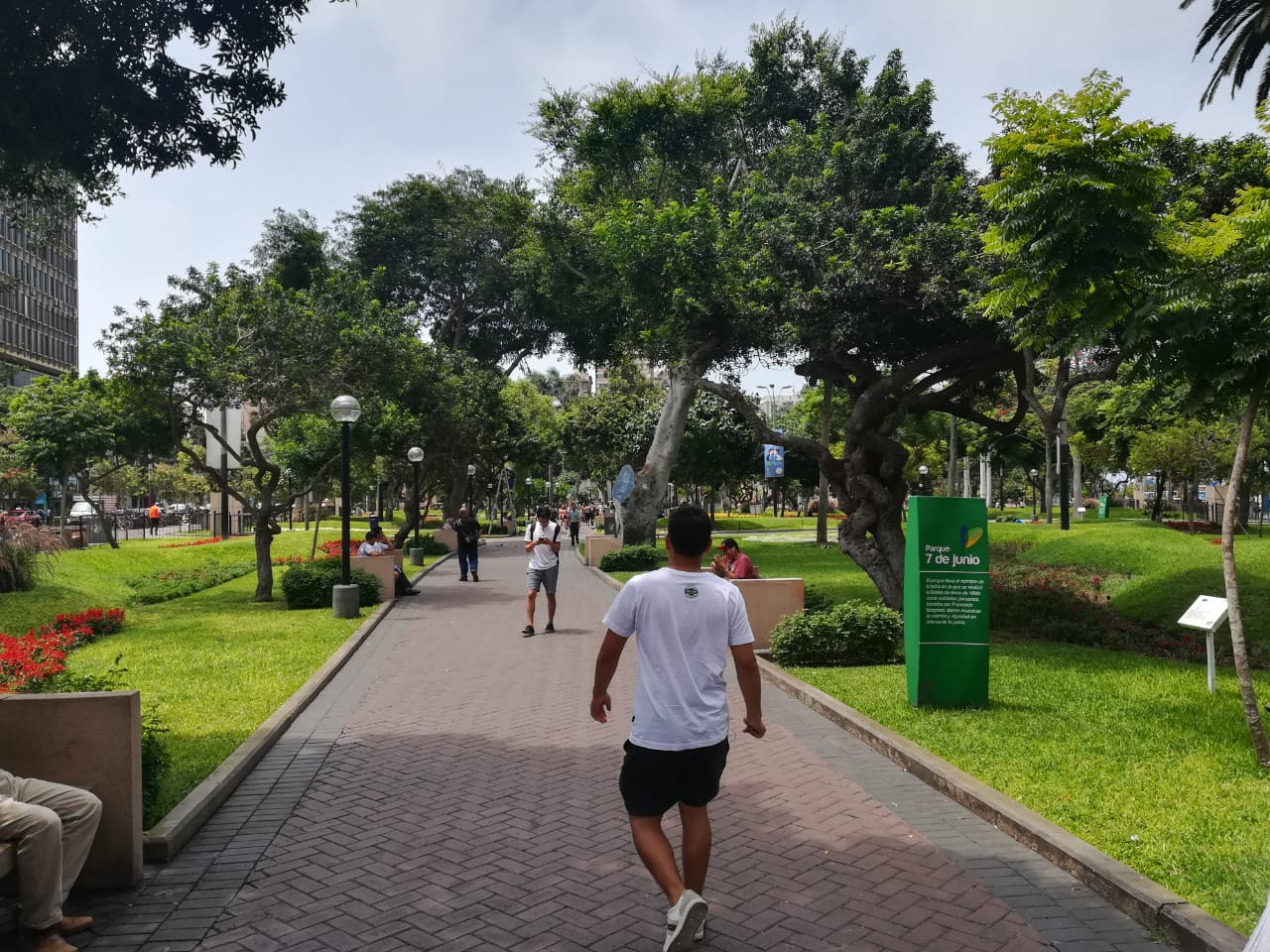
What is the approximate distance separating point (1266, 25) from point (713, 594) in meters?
27.3

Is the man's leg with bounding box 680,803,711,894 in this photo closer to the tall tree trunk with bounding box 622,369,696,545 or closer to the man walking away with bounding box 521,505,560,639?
the man walking away with bounding box 521,505,560,639

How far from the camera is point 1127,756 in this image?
684cm

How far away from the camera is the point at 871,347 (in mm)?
16250

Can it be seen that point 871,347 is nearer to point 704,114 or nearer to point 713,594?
point 704,114

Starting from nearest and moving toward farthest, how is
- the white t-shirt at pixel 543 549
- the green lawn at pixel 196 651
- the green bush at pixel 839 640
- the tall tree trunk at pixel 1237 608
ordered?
the tall tree trunk at pixel 1237 608 → the green lawn at pixel 196 651 → the green bush at pixel 839 640 → the white t-shirt at pixel 543 549

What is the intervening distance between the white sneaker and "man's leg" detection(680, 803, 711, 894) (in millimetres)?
195

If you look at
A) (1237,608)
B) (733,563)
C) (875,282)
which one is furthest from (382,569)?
(1237,608)

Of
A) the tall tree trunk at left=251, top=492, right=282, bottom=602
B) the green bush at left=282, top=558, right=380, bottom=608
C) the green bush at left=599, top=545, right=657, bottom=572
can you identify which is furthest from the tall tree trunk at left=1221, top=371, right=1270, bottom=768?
the green bush at left=599, top=545, right=657, bottom=572

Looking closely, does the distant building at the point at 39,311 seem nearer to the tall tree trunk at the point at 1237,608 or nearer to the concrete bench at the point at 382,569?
the concrete bench at the point at 382,569

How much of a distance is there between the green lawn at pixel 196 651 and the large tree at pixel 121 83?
3865 mm

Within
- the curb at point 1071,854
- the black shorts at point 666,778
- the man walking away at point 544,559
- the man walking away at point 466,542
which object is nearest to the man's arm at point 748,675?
the black shorts at point 666,778

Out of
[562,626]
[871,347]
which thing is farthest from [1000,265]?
[562,626]

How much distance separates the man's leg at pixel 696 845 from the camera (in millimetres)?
4152

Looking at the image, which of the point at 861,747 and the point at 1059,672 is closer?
the point at 861,747
